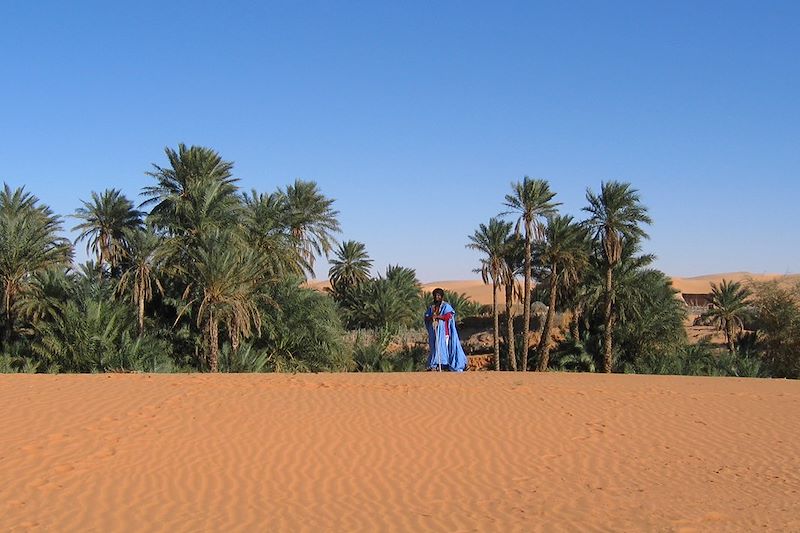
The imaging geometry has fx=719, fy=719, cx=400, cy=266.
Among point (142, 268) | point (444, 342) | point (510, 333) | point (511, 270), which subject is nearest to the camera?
point (444, 342)

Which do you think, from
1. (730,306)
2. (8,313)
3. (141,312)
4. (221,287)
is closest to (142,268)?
(141,312)

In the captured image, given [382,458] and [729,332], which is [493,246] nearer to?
[729,332]

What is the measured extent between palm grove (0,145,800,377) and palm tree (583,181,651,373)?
0.19 ft

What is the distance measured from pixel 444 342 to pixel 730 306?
29.0 m

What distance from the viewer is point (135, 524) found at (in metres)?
5.75

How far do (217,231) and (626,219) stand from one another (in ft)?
58.0

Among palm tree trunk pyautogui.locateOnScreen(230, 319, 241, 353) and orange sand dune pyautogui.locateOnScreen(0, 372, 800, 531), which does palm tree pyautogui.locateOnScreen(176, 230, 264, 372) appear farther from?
orange sand dune pyautogui.locateOnScreen(0, 372, 800, 531)

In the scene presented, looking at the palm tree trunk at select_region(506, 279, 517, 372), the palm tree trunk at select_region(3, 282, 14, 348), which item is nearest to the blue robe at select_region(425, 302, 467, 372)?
the palm tree trunk at select_region(3, 282, 14, 348)

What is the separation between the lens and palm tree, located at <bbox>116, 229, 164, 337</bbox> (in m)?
23.4

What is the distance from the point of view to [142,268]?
23609mm

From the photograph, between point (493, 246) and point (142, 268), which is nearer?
point (142, 268)

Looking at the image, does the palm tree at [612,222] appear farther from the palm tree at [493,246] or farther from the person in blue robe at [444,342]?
the person in blue robe at [444,342]

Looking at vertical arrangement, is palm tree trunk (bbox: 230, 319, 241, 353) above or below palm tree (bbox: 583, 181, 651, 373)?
below

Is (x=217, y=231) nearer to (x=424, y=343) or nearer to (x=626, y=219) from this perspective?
(x=424, y=343)
